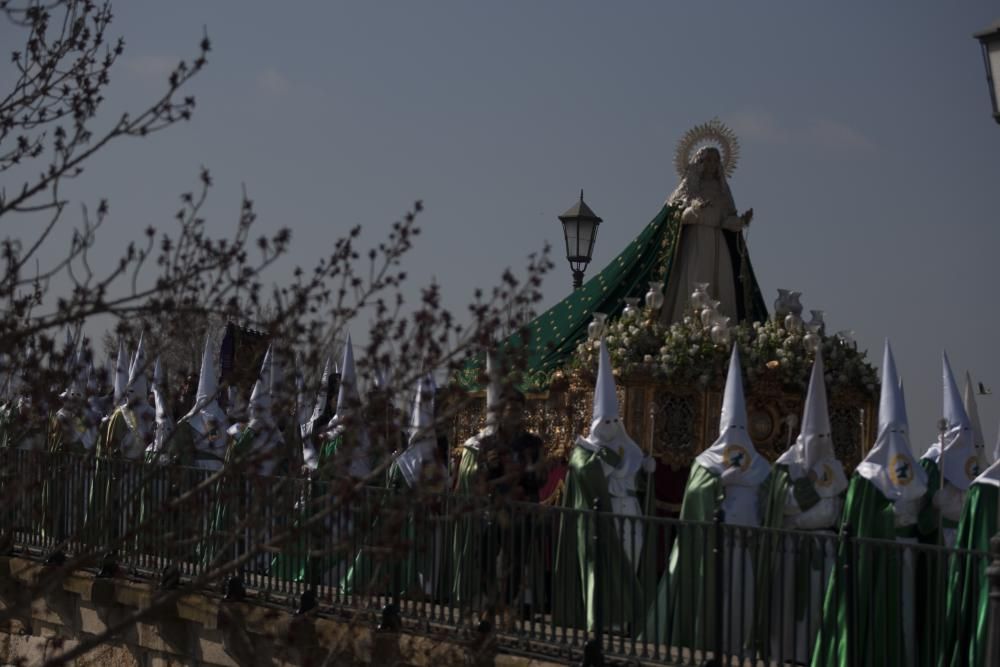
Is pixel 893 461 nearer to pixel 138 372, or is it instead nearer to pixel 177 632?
pixel 177 632

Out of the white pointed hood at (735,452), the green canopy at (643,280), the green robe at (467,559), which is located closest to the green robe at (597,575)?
the green robe at (467,559)

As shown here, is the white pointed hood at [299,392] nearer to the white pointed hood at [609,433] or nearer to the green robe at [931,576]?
the green robe at [931,576]

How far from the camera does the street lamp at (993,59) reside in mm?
7188

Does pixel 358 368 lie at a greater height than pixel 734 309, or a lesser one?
lesser

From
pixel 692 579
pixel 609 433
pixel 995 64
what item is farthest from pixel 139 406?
pixel 995 64

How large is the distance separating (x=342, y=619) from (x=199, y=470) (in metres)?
2.11

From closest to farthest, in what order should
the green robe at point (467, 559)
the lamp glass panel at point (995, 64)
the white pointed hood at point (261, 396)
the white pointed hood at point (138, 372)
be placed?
the white pointed hood at point (138, 372) < the white pointed hood at point (261, 396) < the lamp glass panel at point (995, 64) < the green robe at point (467, 559)

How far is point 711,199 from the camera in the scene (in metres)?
16.0

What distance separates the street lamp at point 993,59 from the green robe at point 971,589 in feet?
9.37

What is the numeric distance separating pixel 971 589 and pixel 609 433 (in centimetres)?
354

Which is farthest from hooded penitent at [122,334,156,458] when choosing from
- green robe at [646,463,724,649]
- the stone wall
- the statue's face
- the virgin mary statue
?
the statue's face

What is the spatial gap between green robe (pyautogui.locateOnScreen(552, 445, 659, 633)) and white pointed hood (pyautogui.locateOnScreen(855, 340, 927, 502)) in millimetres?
1726

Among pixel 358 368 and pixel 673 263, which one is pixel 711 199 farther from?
pixel 358 368

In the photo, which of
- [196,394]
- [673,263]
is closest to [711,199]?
[673,263]
